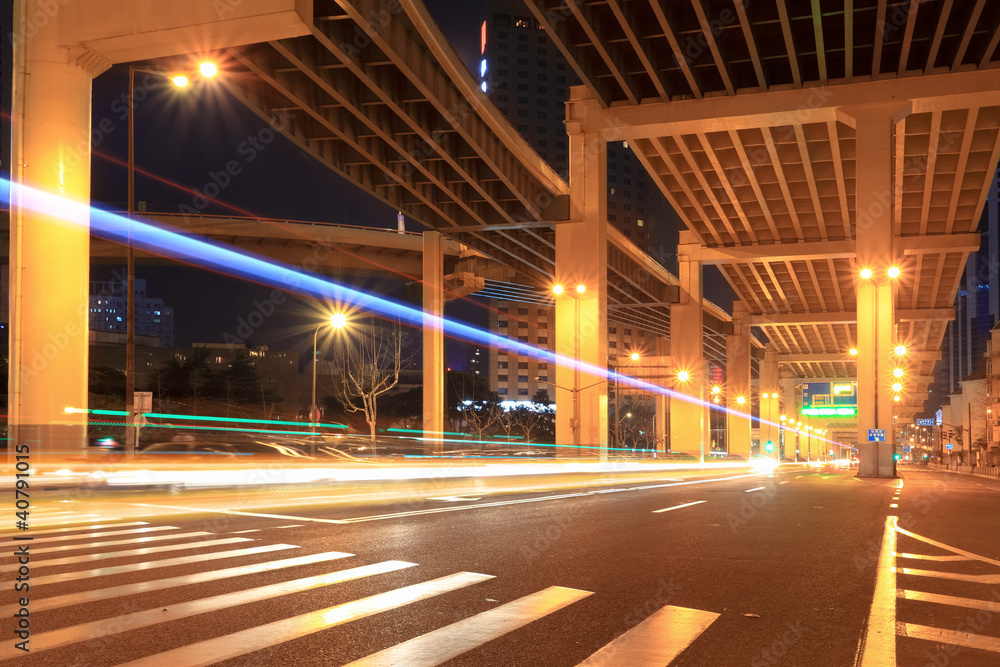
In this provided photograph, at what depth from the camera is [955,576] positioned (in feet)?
28.6

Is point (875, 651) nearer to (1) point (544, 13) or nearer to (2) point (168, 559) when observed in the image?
(2) point (168, 559)

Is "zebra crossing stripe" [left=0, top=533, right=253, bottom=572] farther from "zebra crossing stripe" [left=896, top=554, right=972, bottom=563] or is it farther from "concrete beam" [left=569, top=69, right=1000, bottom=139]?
"concrete beam" [left=569, top=69, right=1000, bottom=139]

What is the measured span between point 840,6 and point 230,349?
7449 cm

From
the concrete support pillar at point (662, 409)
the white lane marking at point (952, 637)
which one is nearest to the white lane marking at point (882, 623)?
the white lane marking at point (952, 637)

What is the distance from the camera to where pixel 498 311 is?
610ft

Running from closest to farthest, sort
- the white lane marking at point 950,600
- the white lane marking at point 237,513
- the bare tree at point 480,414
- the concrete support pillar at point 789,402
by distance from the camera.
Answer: the white lane marking at point 950,600, the white lane marking at point 237,513, the bare tree at point 480,414, the concrete support pillar at point 789,402

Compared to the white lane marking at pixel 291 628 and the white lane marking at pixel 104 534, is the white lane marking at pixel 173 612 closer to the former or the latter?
the white lane marking at pixel 291 628

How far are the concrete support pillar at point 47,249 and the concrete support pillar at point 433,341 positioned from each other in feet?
118

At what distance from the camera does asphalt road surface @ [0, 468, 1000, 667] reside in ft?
18.3

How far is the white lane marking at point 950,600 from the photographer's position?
710 cm

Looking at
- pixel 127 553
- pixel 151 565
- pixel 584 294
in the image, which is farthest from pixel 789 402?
pixel 151 565

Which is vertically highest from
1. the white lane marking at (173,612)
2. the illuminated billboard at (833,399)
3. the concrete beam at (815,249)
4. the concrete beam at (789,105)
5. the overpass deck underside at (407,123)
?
the concrete beam at (789,105)

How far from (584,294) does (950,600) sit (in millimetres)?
37474

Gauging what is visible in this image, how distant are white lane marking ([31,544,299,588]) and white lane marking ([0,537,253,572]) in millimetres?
613
